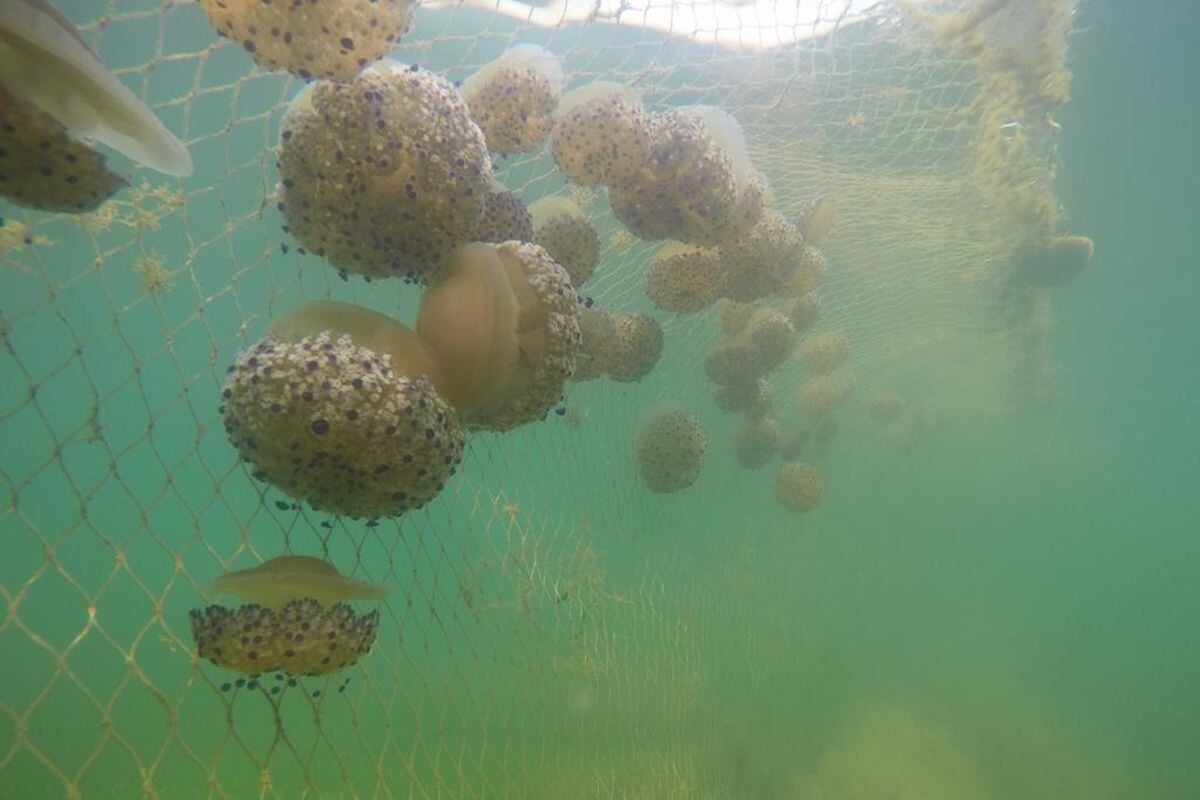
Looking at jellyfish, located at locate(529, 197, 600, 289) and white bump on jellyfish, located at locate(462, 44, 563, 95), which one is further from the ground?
white bump on jellyfish, located at locate(462, 44, 563, 95)

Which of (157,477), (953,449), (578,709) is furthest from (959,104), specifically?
(157,477)

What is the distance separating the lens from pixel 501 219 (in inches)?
120

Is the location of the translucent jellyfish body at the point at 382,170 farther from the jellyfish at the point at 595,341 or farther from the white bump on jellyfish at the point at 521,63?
the jellyfish at the point at 595,341

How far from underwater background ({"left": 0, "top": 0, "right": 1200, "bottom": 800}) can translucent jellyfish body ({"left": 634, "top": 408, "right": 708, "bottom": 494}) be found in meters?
0.69

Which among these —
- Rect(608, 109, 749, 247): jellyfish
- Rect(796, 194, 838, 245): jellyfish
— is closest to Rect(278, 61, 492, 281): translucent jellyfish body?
Rect(608, 109, 749, 247): jellyfish

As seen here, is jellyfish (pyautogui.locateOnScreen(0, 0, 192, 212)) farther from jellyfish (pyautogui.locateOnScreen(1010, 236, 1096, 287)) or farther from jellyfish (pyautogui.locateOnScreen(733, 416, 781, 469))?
jellyfish (pyautogui.locateOnScreen(1010, 236, 1096, 287))

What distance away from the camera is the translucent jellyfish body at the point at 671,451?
20.9 ft

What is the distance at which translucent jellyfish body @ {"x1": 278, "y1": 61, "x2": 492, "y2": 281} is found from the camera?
2500mm

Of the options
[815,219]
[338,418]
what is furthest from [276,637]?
[815,219]

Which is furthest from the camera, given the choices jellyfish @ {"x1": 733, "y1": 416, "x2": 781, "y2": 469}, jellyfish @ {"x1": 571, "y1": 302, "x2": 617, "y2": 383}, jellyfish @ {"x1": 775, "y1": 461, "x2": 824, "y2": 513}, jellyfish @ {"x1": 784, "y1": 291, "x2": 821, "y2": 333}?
jellyfish @ {"x1": 733, "y1": 416, "x2": 781, "y2": 469}

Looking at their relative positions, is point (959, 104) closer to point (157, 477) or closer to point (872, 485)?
point (872, 485)

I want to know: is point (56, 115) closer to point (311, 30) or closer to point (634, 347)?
point (311, 30)

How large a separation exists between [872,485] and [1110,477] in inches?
1336

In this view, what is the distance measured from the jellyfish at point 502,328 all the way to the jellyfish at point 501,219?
0.23 meters
